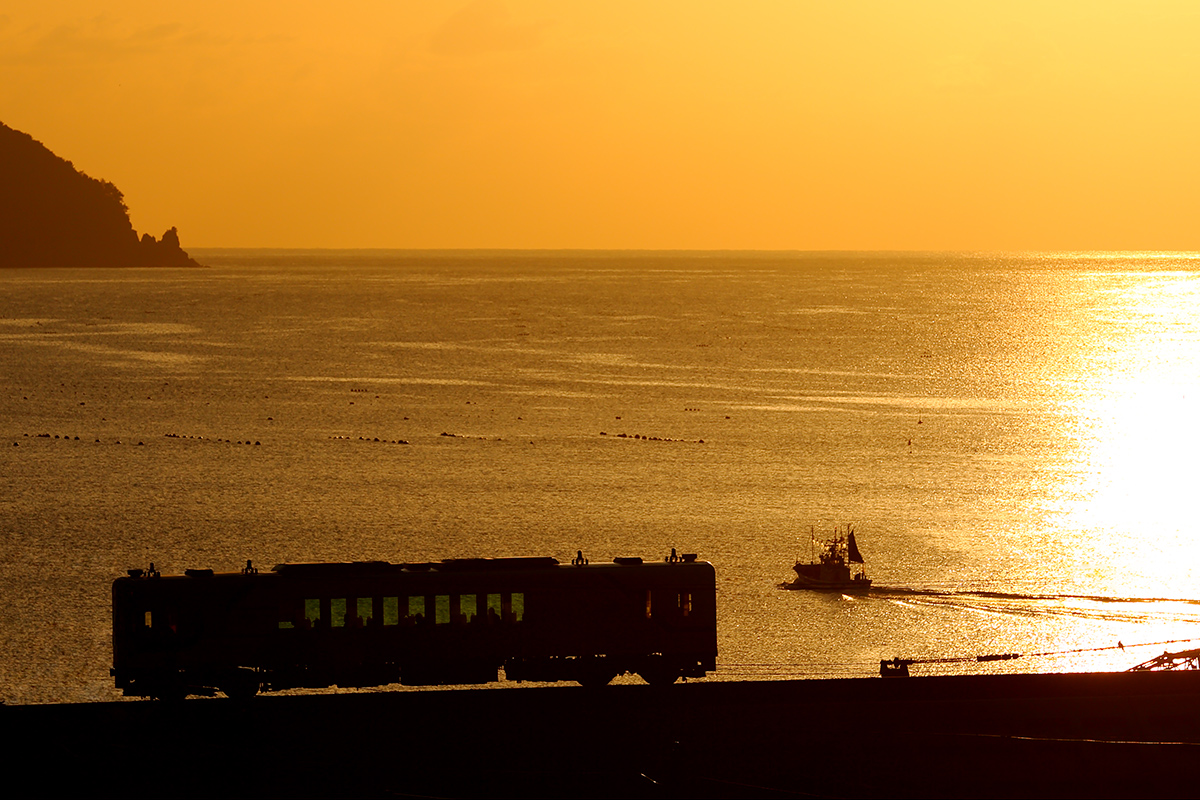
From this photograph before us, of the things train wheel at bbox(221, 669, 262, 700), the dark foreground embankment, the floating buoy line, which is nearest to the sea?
the floating buoy line

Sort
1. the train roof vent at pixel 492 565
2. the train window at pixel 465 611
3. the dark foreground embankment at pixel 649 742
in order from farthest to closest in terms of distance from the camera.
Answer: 1. the train roof vent at pixel 492 565
2. the train window at pixel 465 611
3. the dark foreground embankment at pixel 649 742

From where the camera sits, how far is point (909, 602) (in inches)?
2859

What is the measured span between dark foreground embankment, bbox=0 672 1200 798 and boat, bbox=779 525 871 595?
41491 mm

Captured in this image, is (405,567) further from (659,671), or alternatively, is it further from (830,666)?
(830,666)

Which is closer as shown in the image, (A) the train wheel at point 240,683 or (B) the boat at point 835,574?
(A) the train wheel at point 240,683

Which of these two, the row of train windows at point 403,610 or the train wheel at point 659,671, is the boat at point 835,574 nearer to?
the train wheel at point 659,671

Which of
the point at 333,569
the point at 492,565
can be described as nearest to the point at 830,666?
the point at 492,565

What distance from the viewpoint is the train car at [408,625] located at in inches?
1264

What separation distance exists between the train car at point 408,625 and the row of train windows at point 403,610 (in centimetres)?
2

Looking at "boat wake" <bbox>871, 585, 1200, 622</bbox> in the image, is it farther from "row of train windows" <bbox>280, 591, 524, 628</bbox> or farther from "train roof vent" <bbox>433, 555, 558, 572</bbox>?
"row of train windows" <bbox>280, 591, 524, 628</bbox>

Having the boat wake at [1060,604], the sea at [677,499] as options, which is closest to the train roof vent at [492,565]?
the sea at [677,499]

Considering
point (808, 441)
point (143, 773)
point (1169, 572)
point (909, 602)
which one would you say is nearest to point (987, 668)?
point (909, 602)

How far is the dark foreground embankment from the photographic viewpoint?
2602 cm

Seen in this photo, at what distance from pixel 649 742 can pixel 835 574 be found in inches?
1842
